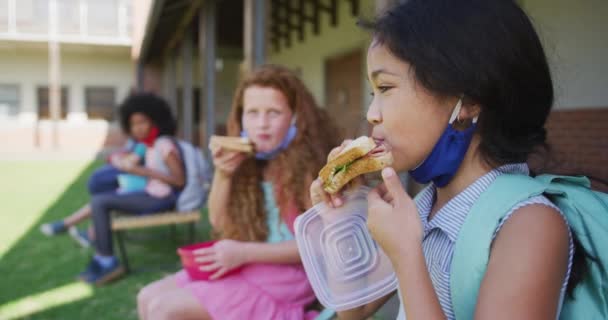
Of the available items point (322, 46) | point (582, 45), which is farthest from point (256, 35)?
point (322, 46)

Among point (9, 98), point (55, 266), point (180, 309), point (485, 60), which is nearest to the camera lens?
point (485, 60)

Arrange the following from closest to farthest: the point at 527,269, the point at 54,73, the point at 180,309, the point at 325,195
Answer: the point at 527,269, the point at 325,195, the point at 180,309, the point at 54,73

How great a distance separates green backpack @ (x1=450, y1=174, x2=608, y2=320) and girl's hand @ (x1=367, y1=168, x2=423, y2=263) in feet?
0.34

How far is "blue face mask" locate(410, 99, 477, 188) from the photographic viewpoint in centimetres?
114

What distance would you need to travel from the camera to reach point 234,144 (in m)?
2.07

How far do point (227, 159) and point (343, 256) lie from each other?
2.80 ft

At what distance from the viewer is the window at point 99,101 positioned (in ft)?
67.3

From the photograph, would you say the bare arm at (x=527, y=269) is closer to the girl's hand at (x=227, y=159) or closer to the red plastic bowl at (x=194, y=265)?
the red plastic bowl at (x=194, y=265)

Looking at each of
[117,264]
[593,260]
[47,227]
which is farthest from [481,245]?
[47,227]

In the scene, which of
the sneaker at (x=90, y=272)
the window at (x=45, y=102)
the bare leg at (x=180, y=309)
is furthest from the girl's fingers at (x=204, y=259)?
the window at (x=45, y=102)

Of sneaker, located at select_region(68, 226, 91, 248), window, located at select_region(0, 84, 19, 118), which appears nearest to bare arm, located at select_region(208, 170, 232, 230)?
sneaker, located at select_region(68, 226, 91, 248)

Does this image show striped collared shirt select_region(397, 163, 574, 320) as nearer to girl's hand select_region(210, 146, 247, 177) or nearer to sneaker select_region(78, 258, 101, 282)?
girl's hand select_region(210, 146, 247, 177)

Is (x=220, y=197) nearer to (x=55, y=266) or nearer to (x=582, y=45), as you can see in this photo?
(x=55, y=266)

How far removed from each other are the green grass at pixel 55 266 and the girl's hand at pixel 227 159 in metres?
1.66
